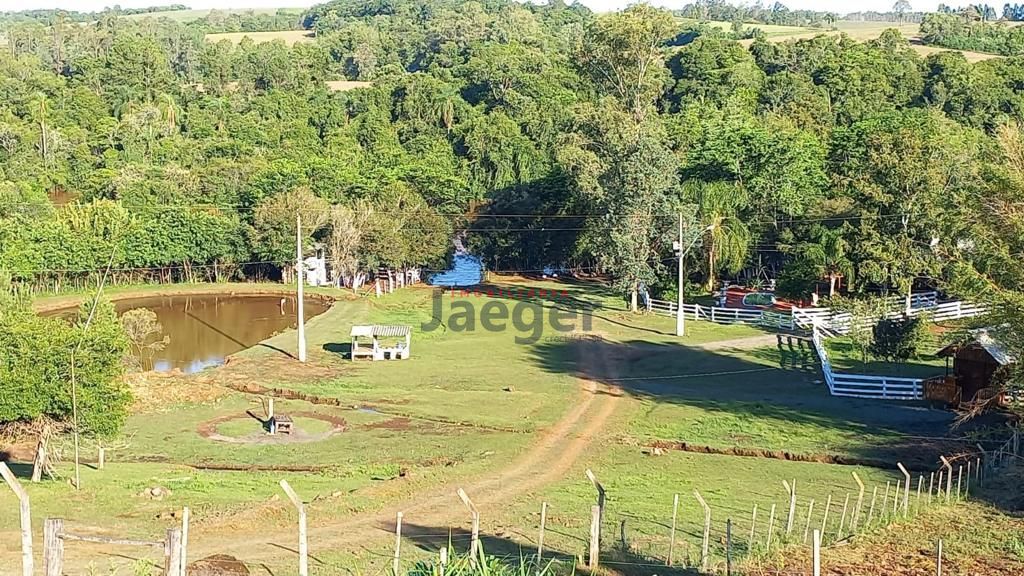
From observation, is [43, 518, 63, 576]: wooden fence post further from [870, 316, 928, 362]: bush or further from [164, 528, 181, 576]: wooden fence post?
[870, 316, 928, 362]: bush

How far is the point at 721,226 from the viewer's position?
53594mm

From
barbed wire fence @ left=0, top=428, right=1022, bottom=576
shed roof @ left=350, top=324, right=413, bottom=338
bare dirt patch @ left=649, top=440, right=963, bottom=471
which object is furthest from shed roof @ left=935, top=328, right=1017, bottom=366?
shed roof @ left=350, top=324, right=413, bottom=338

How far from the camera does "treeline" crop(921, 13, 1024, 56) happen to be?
381 ft

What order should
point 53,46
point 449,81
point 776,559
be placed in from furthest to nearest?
point 53,46 < point 449,81 < point 776,559

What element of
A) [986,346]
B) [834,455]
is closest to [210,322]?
[834,455]

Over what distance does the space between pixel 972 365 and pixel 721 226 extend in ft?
82.3

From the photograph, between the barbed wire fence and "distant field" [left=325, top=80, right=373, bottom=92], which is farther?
"distant field" [left=325, top=80, right=373, bottom=92]

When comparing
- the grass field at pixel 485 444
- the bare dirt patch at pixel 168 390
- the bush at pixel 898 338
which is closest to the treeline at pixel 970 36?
the bush at pixel 898 338

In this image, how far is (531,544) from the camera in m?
17.7

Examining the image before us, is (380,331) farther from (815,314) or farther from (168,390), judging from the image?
(815,314)

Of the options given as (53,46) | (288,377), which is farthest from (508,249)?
(53,46)

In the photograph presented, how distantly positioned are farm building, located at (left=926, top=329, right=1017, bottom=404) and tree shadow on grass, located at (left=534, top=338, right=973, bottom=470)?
0.65 metres

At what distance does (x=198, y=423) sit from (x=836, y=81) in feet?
250

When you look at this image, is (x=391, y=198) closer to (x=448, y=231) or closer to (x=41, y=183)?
(x=448, y=231)
